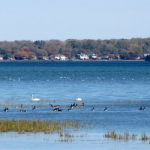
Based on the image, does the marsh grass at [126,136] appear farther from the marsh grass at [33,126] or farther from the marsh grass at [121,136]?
the marsh grass at [33,126]

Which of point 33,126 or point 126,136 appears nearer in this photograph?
point 126,136

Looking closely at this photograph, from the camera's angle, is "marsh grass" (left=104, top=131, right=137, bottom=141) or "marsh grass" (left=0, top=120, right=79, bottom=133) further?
"marsh grass" (left=0, top=120, right=79, bottom=133)

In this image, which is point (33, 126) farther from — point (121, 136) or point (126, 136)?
point (126, 136)

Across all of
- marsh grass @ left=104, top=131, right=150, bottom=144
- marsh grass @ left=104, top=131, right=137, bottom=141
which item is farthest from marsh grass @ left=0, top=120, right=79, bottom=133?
marsh grass @ left=104, top=131, right=150, bottom=144

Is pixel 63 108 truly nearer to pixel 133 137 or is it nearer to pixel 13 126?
pixel 13 126

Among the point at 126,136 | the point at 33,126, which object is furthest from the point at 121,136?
the point at 33,126

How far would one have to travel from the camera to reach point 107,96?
6400 cm

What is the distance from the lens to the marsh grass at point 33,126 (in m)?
36.3

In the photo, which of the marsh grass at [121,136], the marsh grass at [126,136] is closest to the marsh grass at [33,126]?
the marsh grass at [121,136]

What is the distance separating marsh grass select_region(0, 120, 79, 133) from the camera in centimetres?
3628

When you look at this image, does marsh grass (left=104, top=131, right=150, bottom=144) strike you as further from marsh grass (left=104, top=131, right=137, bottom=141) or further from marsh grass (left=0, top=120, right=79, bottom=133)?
marsh grass (left=0, top=120, right=79, bottom=133)

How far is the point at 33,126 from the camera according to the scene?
3681 centimetres

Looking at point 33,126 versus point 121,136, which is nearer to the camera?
point 121,136

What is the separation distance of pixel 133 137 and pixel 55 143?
3.56 m
